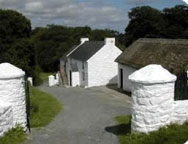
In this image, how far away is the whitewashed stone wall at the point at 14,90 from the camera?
35.3 ft

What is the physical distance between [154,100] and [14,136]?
13.8 feet

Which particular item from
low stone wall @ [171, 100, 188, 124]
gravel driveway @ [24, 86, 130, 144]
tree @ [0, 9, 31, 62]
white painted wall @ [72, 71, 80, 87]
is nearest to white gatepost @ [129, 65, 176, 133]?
low stone wall @ [171, 100, 188, 124]

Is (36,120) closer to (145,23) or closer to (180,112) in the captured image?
(180,112)

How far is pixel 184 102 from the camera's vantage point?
10.0 m

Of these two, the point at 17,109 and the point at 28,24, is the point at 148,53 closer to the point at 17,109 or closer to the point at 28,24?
the point at 17,109

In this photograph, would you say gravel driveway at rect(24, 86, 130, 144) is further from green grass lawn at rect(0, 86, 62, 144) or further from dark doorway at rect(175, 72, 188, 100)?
dark doorway at rect(175, 72, 188, 100)

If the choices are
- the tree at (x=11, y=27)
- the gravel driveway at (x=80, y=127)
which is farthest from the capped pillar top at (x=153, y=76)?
the tree at (x=11, y=27)

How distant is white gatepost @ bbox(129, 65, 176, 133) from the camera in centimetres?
962

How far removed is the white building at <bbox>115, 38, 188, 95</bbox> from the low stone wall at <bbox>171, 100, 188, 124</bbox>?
349 inches

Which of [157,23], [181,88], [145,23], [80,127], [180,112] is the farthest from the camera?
[145,23]

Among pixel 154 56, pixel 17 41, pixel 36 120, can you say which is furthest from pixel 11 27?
pixel 36 120

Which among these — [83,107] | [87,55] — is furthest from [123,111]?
[87,55]

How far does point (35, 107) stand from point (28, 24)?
23.1m

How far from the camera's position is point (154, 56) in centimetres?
2305
